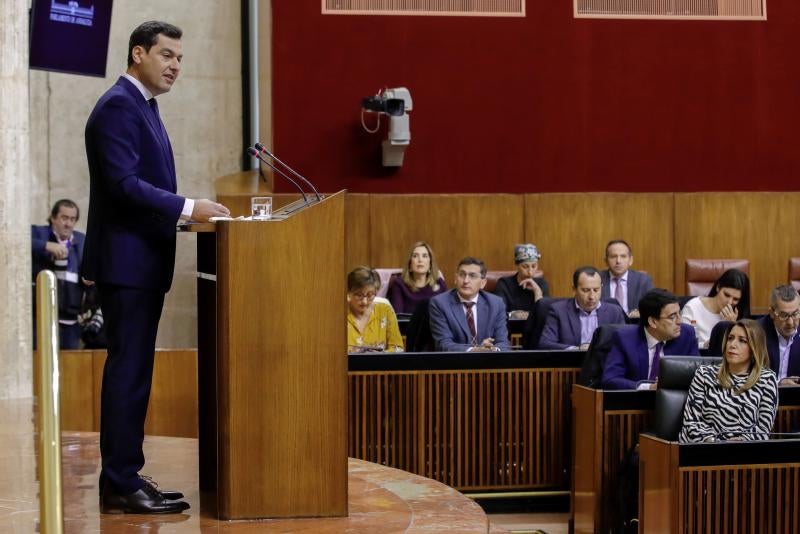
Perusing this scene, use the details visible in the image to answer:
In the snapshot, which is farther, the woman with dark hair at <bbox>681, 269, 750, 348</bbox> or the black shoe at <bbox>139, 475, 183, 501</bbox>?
the woman with dark hair at <bbox>681, 269, 750, 348</bbox>

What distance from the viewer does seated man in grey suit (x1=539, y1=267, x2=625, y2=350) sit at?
670cm

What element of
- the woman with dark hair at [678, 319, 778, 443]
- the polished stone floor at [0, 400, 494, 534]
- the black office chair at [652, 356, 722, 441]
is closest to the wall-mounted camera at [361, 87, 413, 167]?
the black office chair at [652, 356, 722, 441]

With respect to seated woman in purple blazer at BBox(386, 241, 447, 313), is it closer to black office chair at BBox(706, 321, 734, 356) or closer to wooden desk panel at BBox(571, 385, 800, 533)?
black office chair at BBox(706, 321, 734, 356)

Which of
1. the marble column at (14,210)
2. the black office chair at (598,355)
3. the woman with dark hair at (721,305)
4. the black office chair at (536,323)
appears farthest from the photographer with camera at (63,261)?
the woman with dark hair at (721,305)

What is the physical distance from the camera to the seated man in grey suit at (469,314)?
6664 mm

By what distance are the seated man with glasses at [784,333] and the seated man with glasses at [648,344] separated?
17.4 inches

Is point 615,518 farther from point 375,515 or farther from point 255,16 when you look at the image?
point 255,16

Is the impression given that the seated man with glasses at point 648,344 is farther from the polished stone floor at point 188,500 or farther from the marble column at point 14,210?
the marble column at point 14,210

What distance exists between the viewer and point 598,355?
591 centimetres

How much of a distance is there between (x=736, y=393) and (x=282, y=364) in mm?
2447

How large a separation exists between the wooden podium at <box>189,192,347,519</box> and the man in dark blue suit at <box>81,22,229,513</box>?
0.14 metres

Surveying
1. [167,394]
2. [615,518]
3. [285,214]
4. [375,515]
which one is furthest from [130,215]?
[167,394]

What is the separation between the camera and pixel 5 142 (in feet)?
20.9

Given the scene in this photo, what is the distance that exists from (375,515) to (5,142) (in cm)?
361
